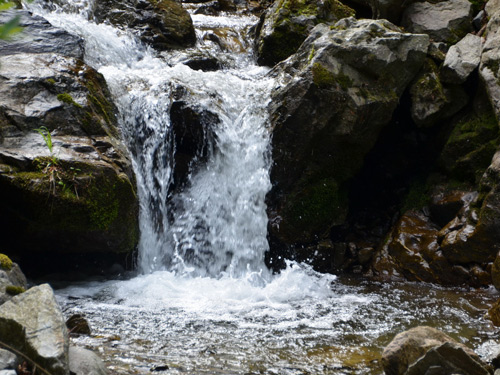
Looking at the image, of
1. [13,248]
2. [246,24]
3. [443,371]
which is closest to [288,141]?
[13,248]

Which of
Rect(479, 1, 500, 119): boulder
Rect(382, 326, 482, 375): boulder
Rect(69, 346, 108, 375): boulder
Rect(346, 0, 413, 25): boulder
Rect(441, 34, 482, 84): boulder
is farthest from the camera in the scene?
Rect(346, 0, 413, 25): boulder

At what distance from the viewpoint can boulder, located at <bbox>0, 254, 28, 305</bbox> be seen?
12.0 ft

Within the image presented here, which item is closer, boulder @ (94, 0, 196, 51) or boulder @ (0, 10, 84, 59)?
boulder @ (0, 10, 84, 59)

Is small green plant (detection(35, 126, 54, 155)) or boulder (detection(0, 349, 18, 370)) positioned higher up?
small green plant (detection(35, 126, 54, 155))

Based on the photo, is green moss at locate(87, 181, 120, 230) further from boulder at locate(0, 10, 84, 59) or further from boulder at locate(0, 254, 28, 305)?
boulder at locate(0, 10, 84, 59)

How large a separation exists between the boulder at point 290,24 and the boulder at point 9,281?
26.5ft

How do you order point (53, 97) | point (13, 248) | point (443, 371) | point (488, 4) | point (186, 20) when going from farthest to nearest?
point (186, 20) < point (488, 4) < point (53, 97) < point (13, 248) < point (443, 371)

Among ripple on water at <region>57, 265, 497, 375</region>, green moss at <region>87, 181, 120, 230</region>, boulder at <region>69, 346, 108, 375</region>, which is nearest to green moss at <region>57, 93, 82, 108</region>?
green moss at <region>87, 181, 120, 230</region>

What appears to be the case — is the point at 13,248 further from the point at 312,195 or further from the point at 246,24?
the point at 246,24

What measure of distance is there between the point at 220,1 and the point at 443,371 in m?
15.4

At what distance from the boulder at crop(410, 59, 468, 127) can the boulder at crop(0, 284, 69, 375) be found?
700 cm

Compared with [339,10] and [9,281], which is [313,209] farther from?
[339,10]

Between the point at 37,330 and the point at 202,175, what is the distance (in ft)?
17.2

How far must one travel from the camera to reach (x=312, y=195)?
802cm
